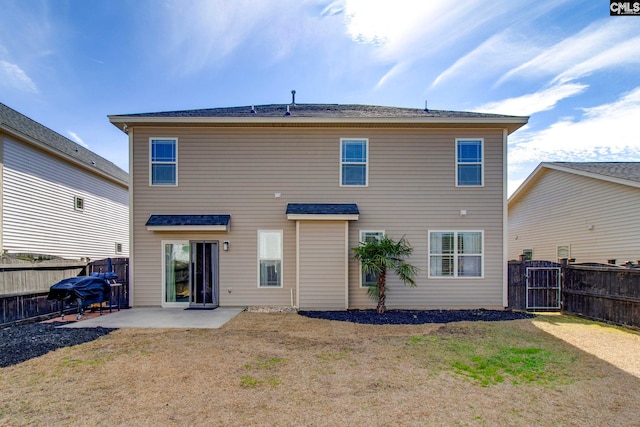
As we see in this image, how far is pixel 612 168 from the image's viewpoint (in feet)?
38.7

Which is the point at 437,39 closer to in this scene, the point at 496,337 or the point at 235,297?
the point at 496,337

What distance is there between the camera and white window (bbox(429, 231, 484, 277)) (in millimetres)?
9258

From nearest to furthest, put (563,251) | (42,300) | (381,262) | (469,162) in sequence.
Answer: (42,300) → (381,262) → (469,162) → (563,251)

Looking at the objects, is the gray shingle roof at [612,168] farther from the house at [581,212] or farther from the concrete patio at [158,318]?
the concrete patio at [158,318]

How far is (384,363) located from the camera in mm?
4762

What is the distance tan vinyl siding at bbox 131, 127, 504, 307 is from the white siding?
451 centimetres

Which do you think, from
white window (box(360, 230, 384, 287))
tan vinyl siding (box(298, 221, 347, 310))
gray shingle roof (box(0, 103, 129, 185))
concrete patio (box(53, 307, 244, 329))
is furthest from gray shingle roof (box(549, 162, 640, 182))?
gray shingle roof (box(0, 103, 129, 185))

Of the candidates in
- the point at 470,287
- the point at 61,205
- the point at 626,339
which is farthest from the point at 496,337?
the point at 61,205

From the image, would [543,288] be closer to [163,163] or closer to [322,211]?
[322,211]

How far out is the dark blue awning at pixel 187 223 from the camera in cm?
880

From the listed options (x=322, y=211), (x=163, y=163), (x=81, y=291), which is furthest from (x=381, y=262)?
(x=81, y=291)

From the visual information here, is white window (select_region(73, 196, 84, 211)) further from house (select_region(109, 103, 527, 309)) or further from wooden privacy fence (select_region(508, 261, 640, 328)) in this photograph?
wooden privacy fence (select_region(508, 261, 640, 328))

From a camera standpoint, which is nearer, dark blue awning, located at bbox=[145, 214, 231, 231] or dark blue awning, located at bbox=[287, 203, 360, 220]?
dark blue awning, located at bbox=[287, 203, 360, 220]

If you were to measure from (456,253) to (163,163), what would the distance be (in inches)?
350
